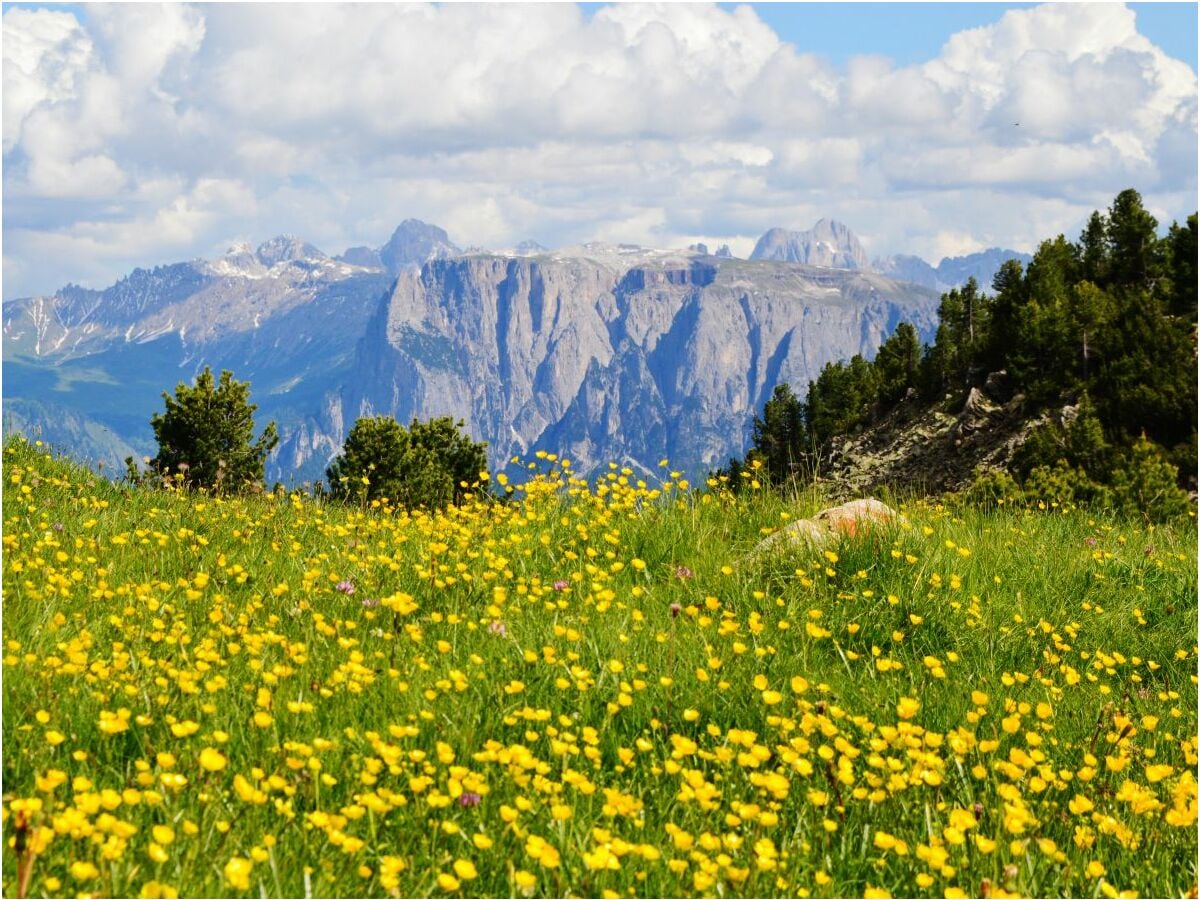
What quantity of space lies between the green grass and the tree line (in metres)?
20.8

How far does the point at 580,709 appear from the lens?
547cm

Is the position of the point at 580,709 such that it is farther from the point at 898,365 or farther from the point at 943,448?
the point at 898,365

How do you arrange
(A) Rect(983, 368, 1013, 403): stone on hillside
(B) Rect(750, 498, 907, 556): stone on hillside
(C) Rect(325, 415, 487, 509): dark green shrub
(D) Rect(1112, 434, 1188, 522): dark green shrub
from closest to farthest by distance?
(B) Rect(750, 498, 907, 556): stone on hillside
(D) Rect(1112, 434, 1188, 522): dark green shrub
(C) Rect(325, 415, 487, 509): dark green shrub
(A) Rect(983, 368, 1013, 403): stone on hillside

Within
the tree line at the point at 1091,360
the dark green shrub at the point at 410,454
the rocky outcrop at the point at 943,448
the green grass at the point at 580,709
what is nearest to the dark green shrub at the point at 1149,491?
the tree line at the point at 1091,360

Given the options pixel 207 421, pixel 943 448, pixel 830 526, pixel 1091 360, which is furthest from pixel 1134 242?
pixel 830 526

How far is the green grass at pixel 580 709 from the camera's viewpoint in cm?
401

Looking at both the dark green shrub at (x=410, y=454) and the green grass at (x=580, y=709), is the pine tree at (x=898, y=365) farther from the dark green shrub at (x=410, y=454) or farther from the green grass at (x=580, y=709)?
the green grass at (x=580, y=709)

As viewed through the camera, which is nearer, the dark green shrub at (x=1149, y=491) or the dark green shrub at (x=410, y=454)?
the dark green shrub at (x=1149, y=491)

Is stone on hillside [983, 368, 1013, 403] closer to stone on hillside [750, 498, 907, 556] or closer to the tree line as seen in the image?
the tree line

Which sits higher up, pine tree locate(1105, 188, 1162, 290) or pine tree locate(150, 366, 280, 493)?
pine tree locate(1105, 188, 1162, 290)

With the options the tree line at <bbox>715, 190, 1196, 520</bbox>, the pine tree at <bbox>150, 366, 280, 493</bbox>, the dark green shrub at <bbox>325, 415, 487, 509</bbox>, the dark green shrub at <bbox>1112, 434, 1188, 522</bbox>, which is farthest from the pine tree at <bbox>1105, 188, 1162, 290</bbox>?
the pine tree at <bbox>150, 366, 280, 493</bbox>

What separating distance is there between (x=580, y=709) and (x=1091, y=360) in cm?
4875

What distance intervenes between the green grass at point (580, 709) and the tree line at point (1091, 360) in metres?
20.8

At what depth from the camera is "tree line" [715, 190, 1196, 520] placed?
39031mm
